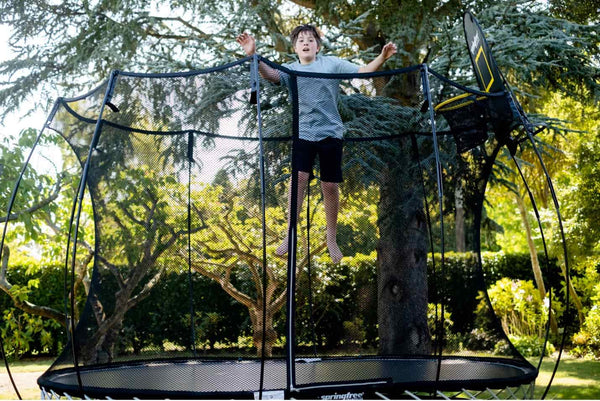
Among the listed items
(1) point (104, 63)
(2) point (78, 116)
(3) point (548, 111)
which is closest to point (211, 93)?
(2) point (78, 116)

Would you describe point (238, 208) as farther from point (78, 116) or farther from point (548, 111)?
point (548, 111)

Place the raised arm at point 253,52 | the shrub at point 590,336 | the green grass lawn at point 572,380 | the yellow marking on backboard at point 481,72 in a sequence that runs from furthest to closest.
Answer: the shrub at point 590,336
the green grass lawn at point 572,380
the yellow marking on backboard at point 481,72
the raised arm at point 253,52

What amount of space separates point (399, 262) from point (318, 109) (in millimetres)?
958

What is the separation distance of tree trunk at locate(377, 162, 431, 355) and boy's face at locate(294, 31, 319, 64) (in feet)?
2.26

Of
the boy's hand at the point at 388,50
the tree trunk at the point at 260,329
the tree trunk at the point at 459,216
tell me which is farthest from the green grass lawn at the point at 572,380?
the boy's hand at the point at 388,50

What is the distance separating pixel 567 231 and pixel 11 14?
5246 millimetres

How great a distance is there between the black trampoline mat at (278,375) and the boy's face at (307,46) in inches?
48.9

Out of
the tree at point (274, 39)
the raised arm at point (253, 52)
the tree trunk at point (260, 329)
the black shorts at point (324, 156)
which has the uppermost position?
the tree at point (274, 39)

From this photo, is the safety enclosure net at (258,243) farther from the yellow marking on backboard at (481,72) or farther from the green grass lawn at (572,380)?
the green grass lawn at (572,380)

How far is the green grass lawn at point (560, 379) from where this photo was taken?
4480 millimetres

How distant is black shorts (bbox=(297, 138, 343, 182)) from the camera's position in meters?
2.29

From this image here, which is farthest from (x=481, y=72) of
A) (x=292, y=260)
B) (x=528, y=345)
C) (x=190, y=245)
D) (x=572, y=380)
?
(x=528, y=345)

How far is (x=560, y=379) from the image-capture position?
5.00 m

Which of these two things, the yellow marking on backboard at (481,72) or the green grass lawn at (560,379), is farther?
the green grass lawn at (560,379)
